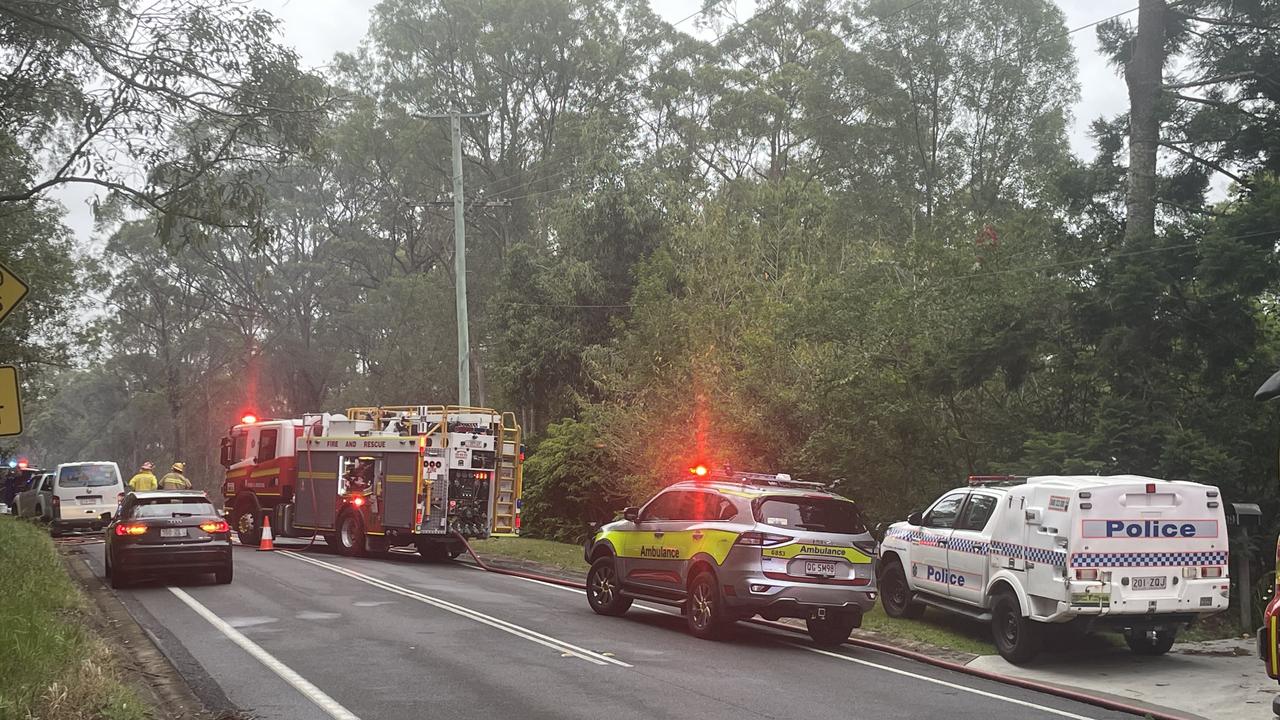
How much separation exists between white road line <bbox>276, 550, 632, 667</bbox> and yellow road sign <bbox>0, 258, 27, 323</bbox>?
5.89 metres

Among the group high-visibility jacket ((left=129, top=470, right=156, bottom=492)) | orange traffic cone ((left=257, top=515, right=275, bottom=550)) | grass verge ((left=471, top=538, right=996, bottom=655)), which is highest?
high-visibility jacket ((left=129, top=470, right=156, bottom=492))

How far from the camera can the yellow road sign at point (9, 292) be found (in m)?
9.18

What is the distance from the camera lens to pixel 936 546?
14.0 metres

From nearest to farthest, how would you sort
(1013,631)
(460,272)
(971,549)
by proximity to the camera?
(1013,631) → (971,549) → (460,272)

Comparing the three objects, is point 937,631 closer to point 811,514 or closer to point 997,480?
point 997,480

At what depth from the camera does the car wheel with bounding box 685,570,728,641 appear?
12.9 m

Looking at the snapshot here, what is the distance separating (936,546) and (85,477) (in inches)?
948

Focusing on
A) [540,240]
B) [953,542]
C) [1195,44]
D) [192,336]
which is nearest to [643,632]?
[953,542]

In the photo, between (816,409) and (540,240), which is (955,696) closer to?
(816,409)

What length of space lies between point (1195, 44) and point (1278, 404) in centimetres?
794

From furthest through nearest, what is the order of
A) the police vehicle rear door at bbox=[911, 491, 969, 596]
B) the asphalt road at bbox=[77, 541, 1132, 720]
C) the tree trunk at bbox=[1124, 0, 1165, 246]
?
the tree trunk at bbox=[1124, 0, 1165, 246] < the police vehicle rear door at bbox=[911, 491, 969, 596] < the asphalt road at bbox=[77, 541, 1132, 720]

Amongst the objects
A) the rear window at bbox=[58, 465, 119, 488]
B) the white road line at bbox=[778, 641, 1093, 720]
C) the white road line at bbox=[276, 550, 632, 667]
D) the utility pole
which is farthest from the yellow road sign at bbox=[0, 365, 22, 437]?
the rear window at bbox=[58, 465, 119, 488]

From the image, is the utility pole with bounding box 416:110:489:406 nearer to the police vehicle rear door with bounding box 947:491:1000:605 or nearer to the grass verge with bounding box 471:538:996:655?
the grass verge with bounding box 471:538:996:655

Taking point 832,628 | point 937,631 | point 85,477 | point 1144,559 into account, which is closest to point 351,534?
point 85,477
